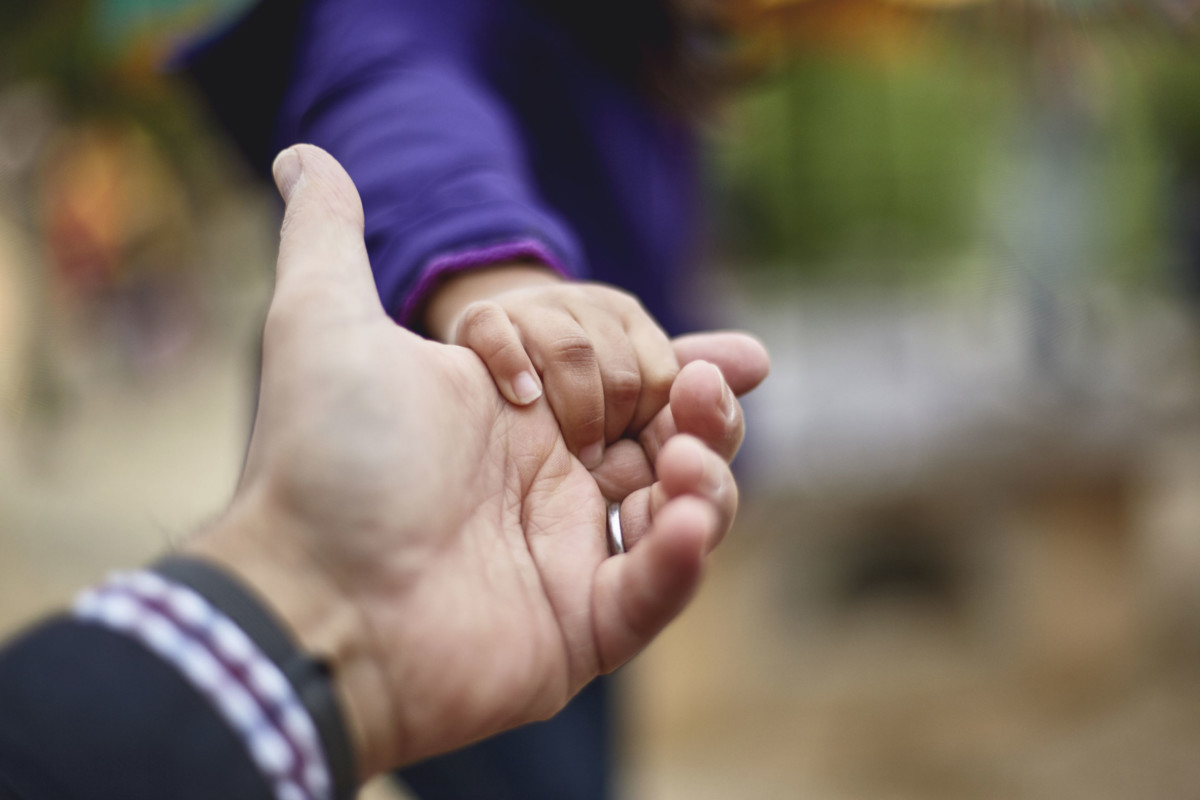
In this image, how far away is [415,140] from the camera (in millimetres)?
700

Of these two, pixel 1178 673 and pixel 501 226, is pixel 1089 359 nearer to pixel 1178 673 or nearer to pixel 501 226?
pixel 1178 673

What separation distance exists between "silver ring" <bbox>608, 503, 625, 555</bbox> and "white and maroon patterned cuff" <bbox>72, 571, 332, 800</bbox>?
0.20 m

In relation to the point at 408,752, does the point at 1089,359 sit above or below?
below

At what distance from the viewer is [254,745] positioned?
0.38 m

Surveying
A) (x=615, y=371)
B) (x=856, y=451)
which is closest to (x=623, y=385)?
(x=615, y=371)

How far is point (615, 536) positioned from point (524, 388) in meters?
0.11

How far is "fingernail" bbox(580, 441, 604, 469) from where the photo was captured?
0.58 meters

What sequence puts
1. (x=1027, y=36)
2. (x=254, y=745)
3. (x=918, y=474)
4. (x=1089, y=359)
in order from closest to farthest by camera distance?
(x=254, y=745) < (x=1027, y=36) < (x=918, y=474) < (x=1089, y=359)

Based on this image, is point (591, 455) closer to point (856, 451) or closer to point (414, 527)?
point (414, 527)

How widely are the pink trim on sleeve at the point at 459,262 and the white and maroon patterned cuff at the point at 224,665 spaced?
300 millimetres

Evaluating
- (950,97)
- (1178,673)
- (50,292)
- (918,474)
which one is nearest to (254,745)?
(918,474)

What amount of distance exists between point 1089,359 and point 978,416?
2.03 feet

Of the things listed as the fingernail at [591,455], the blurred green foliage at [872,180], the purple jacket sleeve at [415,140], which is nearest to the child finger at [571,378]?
the fingernail at [591,455]

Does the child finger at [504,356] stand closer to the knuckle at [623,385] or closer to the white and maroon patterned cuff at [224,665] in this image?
the knuckle at [623,385]
